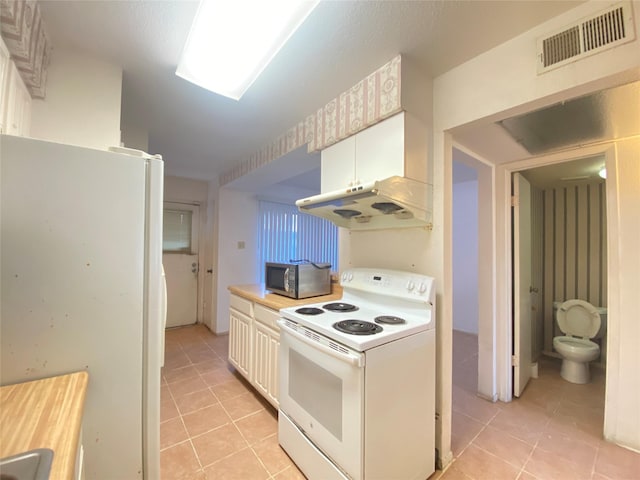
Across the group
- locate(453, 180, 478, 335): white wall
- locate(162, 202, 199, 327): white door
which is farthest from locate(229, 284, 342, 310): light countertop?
locate(453, 180, 478, 335): white wall

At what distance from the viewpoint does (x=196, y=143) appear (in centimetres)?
270

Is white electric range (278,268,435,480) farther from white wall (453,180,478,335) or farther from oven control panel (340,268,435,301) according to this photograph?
white wall (453,180,478,335)

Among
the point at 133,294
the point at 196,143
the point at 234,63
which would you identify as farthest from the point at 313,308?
the point at 196,143

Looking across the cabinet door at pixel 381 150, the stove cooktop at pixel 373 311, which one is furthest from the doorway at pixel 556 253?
the cabinet door at pixel 381 150

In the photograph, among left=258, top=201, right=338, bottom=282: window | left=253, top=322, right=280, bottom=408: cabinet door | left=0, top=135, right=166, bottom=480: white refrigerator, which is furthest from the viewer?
left=258, top=201, right=338, bottom=282: window

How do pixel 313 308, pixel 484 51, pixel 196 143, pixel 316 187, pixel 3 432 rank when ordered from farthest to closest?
pixel 316 187
pixel 196 143
pixel 313 308
pixel 484 51
pixel 3 432

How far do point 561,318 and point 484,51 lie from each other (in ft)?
9.55

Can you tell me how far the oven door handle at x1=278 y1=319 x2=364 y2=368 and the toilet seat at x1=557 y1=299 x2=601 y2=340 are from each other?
9.76 feet

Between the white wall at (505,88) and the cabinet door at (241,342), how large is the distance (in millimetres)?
1536

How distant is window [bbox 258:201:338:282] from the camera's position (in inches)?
167

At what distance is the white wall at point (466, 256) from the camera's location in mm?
3973

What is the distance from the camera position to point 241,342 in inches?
93.7

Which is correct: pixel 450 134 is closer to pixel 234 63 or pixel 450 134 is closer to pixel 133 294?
pixel 234 63

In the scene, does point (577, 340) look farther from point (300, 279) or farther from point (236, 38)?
point (236, 38)
